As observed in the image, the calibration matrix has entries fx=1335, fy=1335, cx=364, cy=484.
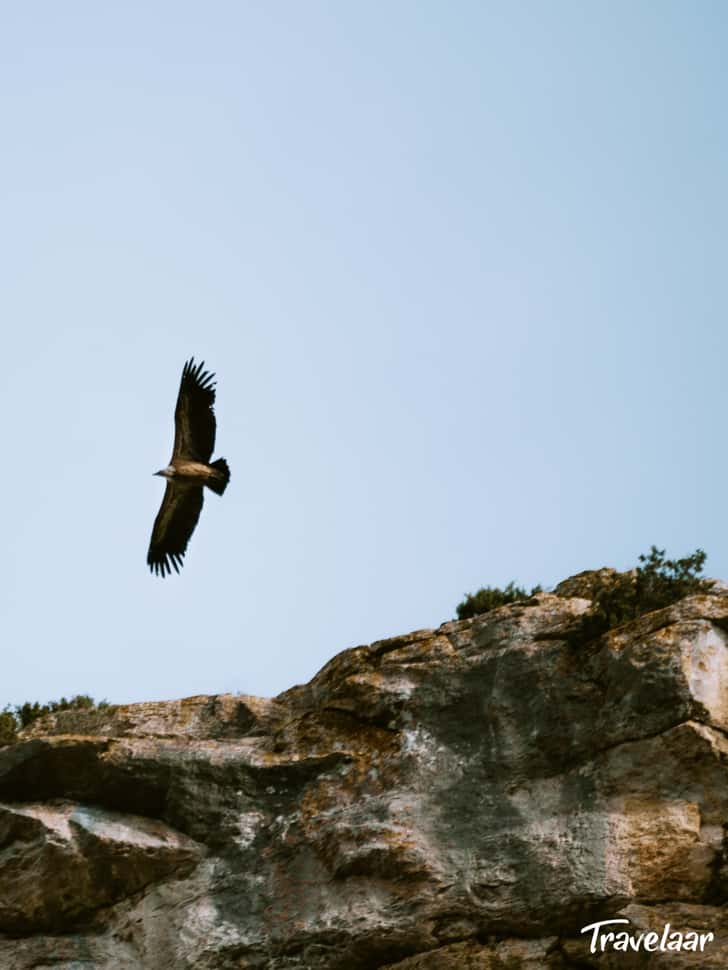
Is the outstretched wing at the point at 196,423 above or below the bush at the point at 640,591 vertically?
above

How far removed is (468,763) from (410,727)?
1111 mm

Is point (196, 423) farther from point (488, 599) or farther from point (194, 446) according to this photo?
point (488, 599)

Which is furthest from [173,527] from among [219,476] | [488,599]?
[488,599]

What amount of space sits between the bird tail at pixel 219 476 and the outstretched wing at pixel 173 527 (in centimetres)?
A: 66

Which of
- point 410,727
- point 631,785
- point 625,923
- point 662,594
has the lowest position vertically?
point 625,923

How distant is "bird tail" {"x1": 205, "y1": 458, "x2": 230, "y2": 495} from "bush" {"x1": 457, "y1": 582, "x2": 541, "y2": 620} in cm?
551

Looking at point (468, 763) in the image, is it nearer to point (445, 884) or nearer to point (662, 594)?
point (445, 884)

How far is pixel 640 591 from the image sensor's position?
17953mm

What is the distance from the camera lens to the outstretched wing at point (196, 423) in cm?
2388

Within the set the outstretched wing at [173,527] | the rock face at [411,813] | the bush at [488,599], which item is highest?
the outstretched wing at [173,527]

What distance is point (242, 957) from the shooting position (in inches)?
644

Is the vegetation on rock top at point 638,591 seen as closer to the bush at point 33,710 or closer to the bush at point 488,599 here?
the bush at point 488,599

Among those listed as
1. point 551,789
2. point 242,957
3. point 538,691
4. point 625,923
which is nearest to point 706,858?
point 625,923

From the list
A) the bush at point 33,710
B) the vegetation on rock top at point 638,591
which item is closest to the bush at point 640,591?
the vegetation on rock top at point 638,591
